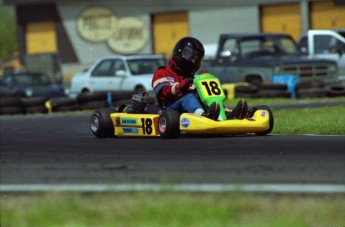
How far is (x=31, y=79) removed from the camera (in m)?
32.2

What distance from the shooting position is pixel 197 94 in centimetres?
1234

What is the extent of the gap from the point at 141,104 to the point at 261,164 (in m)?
4.34

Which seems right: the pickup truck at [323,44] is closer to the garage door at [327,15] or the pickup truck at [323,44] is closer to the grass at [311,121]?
the grass at [311,121]

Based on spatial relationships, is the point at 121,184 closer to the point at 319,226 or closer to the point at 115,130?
the point at 319,226

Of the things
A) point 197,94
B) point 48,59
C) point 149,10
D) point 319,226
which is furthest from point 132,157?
point 149,10

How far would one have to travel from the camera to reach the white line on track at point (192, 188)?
7.15m

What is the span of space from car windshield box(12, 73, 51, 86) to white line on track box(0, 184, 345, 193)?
24.3m

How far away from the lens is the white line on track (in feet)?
23.5

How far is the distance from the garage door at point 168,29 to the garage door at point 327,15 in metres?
6.42

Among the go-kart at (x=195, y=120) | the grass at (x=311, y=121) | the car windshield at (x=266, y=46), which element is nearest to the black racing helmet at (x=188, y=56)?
the go-kart at (x=195, y=120)

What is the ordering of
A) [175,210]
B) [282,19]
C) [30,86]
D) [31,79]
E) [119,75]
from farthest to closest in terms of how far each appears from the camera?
[282,19], [31,79], [30,86], [119,75], [175,210]

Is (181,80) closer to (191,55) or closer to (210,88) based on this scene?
(191,55)

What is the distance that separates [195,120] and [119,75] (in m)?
14.6

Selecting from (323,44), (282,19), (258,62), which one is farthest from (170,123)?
(282,19)
